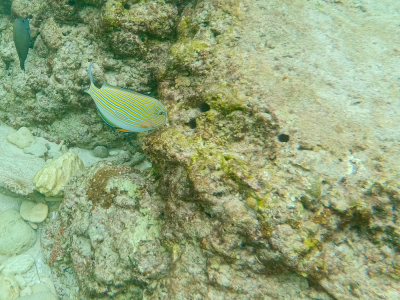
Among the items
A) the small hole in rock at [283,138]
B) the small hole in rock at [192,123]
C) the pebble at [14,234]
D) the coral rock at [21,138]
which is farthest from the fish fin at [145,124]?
the coral rock at [21,138]

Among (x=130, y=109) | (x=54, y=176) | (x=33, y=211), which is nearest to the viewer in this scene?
(x=130, y=109)

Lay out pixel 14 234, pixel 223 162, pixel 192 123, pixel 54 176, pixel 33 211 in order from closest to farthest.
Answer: pixel 223 162 < pixel 192 123 < pixel 54 176 < pixel 14 234 < pixel 33 211

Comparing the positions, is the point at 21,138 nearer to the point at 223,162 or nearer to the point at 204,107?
the point at 204,107

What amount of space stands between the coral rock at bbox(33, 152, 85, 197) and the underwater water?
18mm

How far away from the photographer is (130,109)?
1.80 m

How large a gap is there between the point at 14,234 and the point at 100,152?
1.62 m

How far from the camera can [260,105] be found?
1.99m

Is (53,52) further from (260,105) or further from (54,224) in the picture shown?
(260,105)

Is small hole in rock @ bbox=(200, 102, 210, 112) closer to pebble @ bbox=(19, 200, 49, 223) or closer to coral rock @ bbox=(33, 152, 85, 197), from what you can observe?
coral rock @ bbox=(33, 152, 85, 197)

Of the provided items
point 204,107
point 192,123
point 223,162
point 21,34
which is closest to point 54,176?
point 21,34

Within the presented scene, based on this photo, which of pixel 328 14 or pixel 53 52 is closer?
pixel 328 14

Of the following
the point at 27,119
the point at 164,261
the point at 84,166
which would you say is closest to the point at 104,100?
the point at 164,261

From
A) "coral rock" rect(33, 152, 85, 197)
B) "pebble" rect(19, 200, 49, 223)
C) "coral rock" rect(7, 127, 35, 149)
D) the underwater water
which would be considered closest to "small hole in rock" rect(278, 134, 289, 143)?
the underwater water

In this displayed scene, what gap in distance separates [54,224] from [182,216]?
7.21 ft
